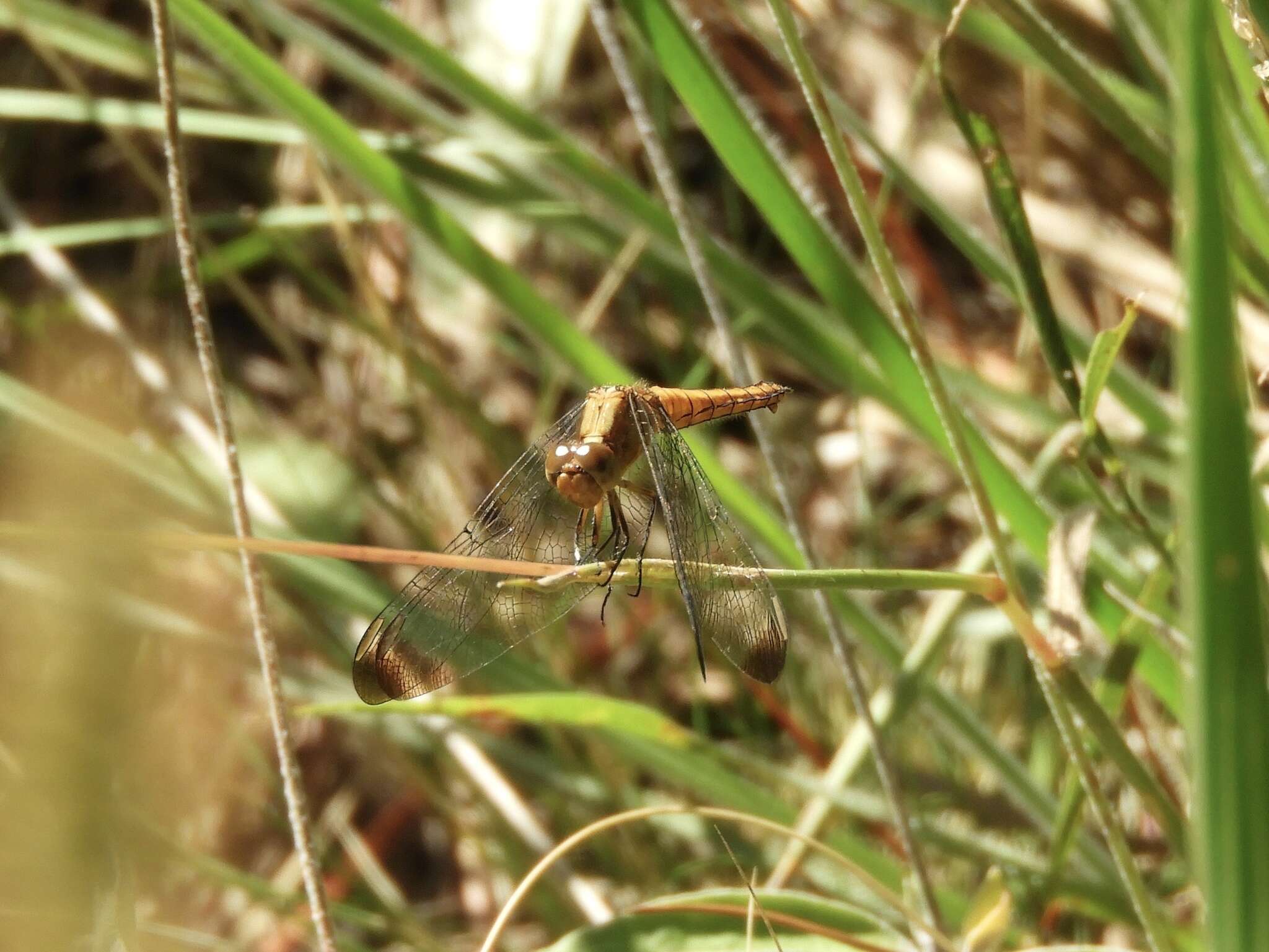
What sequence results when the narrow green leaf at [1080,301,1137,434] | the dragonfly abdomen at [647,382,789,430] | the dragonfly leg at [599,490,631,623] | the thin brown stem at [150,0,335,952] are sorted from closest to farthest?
the narrow green leaf at [1080,301,1137,434] < the thin brown stem at [150,0,335,952] < the dragonfly leg at [599,490,631,623] < the dragonfly abdomen at [647,382,789,430]

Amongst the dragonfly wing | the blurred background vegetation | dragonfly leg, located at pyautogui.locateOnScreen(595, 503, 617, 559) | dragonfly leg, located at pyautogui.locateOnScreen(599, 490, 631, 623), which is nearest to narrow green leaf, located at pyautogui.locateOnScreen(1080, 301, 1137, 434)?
the blurred background vegetation

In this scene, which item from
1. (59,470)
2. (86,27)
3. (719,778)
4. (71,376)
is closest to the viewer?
(59,470)

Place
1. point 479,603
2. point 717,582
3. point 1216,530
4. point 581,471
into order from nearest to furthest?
point 1216,530 → point 717,582 → point 479,603 → point 581,471

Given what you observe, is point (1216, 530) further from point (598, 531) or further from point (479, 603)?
point (598, 531)

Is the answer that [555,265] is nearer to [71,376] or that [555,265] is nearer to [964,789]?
[71,376]

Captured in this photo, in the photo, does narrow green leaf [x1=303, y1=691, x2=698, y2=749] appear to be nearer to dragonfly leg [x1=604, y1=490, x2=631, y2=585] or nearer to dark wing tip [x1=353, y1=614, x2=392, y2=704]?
dark wing tip [x1=353, y1=614, x2=392, y2=704]

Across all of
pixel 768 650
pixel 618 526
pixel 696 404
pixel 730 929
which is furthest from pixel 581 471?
pixel 730 929

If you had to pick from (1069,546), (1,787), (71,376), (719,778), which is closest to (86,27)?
(71,376)
